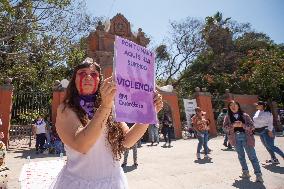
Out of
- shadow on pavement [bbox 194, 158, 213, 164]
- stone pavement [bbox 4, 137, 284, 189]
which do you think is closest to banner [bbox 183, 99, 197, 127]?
stone pavement [bbox 4, 137, 284, 189]

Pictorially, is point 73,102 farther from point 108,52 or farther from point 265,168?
point 108,52

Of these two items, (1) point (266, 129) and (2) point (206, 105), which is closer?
(1) point (266, 129)

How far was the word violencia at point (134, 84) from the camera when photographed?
2.25 m

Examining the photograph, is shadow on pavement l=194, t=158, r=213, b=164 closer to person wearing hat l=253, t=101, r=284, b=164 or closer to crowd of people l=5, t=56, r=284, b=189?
person wearing hat l=253, t=101, r=284, b=164

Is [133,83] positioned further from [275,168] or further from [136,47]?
[275,168]

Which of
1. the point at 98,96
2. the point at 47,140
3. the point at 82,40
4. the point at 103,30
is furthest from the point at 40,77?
the point at 98,96

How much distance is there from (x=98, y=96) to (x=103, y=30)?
739 inches

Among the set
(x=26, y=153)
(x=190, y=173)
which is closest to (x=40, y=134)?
(x=26, y=153)

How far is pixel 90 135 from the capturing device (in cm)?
198

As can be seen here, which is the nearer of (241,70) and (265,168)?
(265,168)

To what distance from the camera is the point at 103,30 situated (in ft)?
67.4

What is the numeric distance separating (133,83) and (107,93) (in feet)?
1.45

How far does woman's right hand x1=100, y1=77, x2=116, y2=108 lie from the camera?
200 cm

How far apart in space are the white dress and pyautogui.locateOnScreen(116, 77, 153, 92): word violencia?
468 mm
